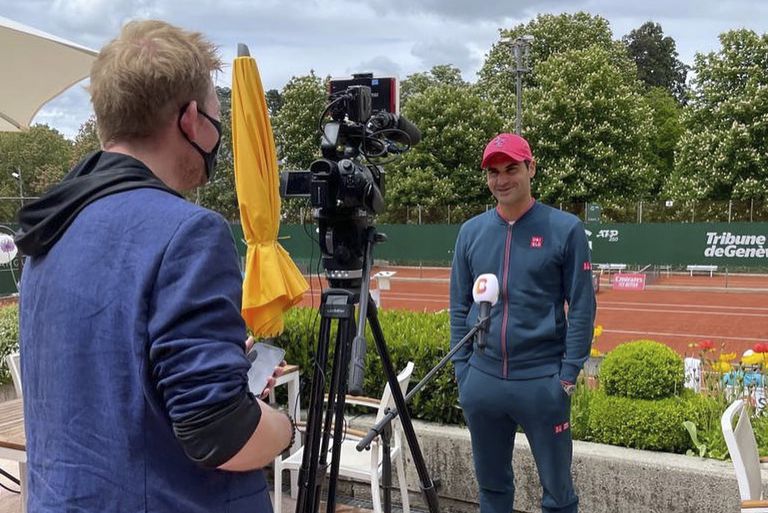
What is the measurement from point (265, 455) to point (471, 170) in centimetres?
2893

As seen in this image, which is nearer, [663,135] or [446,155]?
[446,155]

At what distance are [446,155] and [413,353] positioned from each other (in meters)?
25.9

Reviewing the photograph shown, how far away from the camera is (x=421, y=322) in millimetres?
4664

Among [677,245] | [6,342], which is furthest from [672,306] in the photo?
[6,342]

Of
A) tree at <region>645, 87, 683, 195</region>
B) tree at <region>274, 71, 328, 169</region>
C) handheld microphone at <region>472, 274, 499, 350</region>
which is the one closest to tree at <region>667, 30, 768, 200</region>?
tree at <region>645, 87, 683, 195</region>

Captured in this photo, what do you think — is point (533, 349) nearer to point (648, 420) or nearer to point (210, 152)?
point (648, 420)

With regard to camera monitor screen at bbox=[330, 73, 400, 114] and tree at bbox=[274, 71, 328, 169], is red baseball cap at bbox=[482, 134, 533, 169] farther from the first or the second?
tree at bbox=[274, 71, 328, 169]

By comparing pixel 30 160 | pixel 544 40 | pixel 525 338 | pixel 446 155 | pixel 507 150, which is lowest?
pixel 525 338

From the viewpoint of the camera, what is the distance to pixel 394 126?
8.65 feet

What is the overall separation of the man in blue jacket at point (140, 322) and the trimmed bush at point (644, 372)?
289 cm

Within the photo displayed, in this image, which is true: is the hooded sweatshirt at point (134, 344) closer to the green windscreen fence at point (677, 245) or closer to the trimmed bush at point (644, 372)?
the trimmed bush at point (644, 372)

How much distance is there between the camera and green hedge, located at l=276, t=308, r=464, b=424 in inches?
156

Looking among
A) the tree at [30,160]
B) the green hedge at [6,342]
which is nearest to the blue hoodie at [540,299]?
the green hedge at [6,342]

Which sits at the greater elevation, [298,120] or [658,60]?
[658,60]
